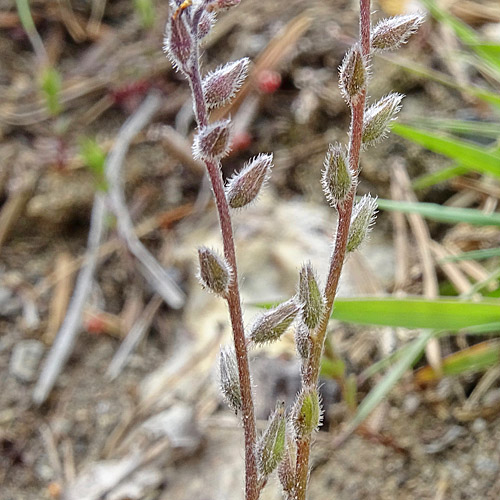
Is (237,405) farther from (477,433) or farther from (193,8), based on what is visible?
(477,433)

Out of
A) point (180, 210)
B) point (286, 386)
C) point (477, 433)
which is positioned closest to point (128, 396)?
point (286, 386)

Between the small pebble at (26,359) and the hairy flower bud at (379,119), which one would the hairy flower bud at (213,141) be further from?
the small pebble at (26,359)

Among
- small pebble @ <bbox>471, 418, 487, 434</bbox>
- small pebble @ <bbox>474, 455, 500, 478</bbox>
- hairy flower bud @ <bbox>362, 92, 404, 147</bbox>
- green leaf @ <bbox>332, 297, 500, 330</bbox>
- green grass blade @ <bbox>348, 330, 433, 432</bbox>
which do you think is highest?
hairy flower bud @ <bbox>362, 92, 404, 147</bbox>

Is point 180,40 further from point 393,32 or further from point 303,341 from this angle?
point 303,341

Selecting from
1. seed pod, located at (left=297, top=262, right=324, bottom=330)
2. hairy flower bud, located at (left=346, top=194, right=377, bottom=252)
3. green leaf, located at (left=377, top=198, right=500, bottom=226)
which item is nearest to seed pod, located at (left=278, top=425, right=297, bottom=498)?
seed pod, located at (left=297, top=262, right=324, bottom=330)

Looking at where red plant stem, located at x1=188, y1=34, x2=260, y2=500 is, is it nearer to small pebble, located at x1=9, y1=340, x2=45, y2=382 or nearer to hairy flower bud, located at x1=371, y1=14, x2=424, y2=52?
hairy flower bud, located at x1=371, y1=14, x2=424, y2=52

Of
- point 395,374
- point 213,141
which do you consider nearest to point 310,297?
point 213,141
